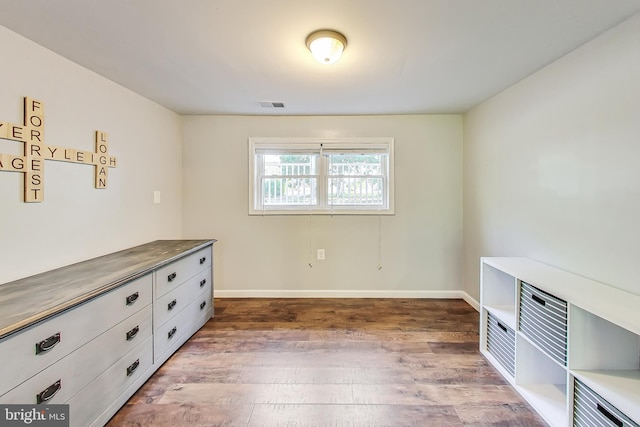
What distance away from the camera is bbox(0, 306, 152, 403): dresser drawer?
116 cm

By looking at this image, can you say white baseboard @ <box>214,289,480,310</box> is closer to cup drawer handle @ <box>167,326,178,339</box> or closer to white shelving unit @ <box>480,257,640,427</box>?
cup drawer handle @ <box>167,326,178,339</box>

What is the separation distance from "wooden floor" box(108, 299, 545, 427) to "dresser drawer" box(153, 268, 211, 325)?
14.5 inches

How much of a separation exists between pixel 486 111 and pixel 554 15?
1.43 m

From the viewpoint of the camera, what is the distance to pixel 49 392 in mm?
1224

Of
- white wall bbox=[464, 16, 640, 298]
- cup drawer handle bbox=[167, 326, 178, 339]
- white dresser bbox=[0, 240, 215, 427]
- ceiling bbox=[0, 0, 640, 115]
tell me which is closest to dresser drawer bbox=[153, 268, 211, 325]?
white dresser bbox=[0, 240, 215, 427]

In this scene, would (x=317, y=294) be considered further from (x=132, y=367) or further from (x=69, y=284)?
(x=69, y=284)

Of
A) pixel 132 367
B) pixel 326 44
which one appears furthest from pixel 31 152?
pixel 326 44

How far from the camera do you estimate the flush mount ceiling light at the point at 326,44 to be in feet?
5.32

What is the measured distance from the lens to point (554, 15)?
1474 mm

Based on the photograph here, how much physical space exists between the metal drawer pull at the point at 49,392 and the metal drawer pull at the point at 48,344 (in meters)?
0.17

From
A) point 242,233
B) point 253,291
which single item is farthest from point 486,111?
point 253,291

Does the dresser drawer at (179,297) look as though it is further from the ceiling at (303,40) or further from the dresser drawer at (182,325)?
the ceiling at (303,40)

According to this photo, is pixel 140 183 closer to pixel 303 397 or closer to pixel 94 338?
pixel 94 338

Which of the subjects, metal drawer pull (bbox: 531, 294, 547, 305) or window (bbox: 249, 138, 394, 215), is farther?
window (bbox: 249, 138, 394, 215)
